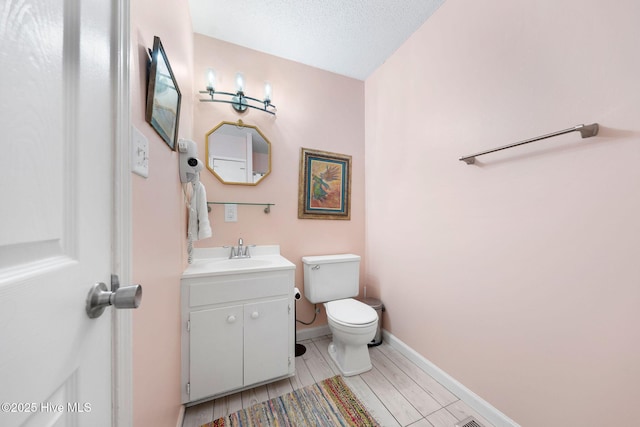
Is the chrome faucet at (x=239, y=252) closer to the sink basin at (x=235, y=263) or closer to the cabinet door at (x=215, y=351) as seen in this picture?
the sink basin at (x=235, y=263)

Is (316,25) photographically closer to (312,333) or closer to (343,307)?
(343,307)

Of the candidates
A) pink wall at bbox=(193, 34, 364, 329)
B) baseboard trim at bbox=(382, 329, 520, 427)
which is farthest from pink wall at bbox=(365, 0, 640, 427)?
pink wall at bbox=(193, 34, 364, 329)

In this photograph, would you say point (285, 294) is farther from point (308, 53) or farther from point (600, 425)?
point (308, 53)

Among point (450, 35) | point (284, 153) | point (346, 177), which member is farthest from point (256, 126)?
point (450, 35)

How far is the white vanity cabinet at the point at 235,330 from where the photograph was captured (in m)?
1.26

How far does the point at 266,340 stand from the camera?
55.4 inches

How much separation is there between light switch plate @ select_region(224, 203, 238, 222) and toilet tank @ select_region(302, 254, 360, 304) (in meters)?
0.65

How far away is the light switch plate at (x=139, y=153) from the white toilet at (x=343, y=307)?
1326 mm

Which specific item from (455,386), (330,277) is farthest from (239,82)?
(455,386)

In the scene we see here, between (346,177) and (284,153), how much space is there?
0.62m

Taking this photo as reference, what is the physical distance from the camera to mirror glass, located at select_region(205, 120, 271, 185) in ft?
5.74

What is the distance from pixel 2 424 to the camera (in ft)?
0.83

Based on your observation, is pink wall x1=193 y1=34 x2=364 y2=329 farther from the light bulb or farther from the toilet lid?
the toilet lid

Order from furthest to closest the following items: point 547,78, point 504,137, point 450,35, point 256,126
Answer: point 256,126 → point 450,35 → point 504,137 → point 547,78
